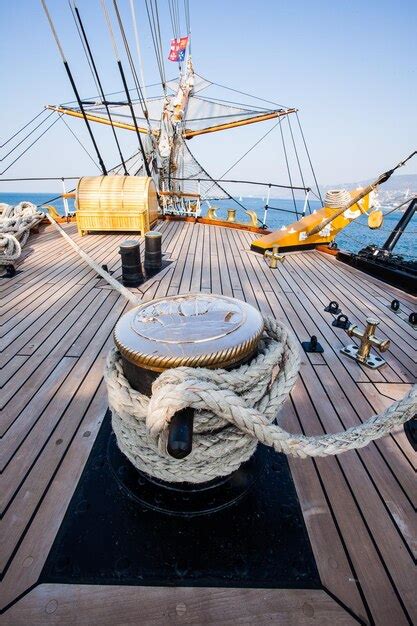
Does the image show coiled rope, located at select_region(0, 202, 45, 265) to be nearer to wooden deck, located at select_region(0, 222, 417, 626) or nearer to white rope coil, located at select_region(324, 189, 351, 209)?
wooden deck, located at select_region(0, 222, 417, 626)

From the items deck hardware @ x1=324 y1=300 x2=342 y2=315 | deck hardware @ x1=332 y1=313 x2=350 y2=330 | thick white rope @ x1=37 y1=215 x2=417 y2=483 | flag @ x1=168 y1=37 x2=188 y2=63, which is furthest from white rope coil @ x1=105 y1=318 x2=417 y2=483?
flag @ x1=168 y1=37 x2=188 y2=63

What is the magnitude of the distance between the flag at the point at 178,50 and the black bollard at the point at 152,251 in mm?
21588

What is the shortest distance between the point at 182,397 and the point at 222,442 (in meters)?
0.33

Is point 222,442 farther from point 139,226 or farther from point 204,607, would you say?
point 139,226

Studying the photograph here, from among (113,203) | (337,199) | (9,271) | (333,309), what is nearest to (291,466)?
(333,309)

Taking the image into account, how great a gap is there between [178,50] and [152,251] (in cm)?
2256

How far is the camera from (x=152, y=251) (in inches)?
157

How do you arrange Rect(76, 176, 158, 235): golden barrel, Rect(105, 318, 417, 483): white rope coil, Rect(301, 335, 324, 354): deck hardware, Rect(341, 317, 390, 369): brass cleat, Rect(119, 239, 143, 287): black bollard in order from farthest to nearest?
Rect(76, 176, 158, 235): golden barrel → Rect(119, 239, 143, 287): black bollard → Rect(301, 335, 324, 354): deck hardware → Rect(341, 317, 390, 369): brass cleat → Rect(105, 318, 417, 483): white rope coil

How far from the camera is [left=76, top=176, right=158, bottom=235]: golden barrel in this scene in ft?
18.7

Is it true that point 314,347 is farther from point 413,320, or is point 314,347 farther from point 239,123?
point 239,123

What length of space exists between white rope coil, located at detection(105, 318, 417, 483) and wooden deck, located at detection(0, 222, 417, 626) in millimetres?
393

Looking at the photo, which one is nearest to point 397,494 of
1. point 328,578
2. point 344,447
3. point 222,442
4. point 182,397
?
point 328,578

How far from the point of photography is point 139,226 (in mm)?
5871

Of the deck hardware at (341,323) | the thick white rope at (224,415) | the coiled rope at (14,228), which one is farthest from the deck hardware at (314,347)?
the coiled rope at (14,228)
